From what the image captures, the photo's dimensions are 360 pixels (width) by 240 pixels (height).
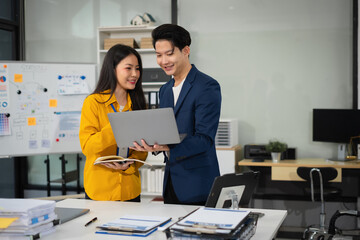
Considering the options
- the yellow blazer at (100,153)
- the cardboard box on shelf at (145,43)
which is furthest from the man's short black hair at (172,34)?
the cardboard box on shelf at (145,43)

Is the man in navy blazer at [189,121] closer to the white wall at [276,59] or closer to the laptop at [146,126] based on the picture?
the laptop at [146,126]

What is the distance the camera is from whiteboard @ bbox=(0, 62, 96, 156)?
4230mm

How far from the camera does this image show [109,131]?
2295 millimetres

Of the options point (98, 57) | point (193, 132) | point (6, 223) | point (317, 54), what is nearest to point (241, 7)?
point (317, 54)

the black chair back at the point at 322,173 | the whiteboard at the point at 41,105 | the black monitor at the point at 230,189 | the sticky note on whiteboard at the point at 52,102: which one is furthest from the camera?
the sticky note on whiteboard at the point at 52,102

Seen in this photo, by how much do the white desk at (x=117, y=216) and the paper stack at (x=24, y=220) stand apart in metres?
0.05

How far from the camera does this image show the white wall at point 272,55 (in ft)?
15.4

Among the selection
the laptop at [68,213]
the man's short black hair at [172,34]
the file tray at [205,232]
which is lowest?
the laptop at [68,213]

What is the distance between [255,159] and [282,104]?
78 centimetres

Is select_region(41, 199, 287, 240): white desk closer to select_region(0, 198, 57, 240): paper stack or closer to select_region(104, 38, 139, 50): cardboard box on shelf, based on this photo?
select_region(0, 198, 57, 240): paper stack

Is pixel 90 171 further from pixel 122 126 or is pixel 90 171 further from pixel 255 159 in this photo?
pixel 255 159

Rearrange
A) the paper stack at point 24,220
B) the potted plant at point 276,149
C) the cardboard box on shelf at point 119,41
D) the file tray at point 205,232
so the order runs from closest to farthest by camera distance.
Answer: the file tray at point 205,232, the paper stack at point 24,220, the potted plant at point 276,149, the cardboard box on shelf at point 119,41

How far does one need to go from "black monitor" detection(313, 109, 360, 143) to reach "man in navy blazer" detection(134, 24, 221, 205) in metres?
2.65

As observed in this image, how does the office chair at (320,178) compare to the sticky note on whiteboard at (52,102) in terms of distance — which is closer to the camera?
the office chair at (320,178)
